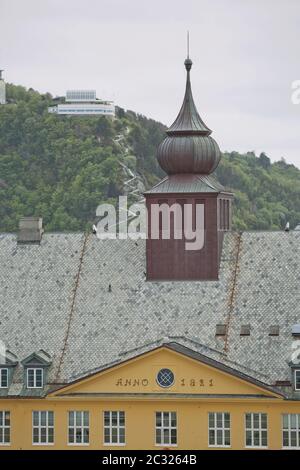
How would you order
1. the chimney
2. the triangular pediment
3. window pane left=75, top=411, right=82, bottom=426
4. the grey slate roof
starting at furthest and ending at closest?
1. the chimney
2. the grey slate roof
3. window pane left=75, top=411, right=82, bottom=426
4. the triangular pediment

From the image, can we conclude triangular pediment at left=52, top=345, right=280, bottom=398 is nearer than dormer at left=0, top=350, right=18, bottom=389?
Yes

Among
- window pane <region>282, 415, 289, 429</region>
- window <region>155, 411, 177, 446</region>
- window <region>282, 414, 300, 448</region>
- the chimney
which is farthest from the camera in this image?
the chimney

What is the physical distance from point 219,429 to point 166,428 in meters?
2.72

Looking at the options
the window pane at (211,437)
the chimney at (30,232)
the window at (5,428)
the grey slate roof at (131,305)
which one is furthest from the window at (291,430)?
the chimney at (30,232)

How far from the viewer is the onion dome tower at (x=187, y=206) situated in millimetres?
108625

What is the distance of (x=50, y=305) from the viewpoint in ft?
359

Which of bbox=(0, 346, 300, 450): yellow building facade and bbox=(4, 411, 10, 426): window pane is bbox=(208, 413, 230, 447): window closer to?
bbox=(0, 346, 300, 450): yellow building facade

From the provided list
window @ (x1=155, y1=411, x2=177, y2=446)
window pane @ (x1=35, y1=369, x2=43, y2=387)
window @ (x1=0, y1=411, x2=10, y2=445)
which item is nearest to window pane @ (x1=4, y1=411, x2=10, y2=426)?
window @ (x1=0, y1=411, x2=10, y2=445)

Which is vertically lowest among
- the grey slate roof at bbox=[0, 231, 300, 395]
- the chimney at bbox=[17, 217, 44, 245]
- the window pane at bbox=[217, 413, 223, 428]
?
the window pane at bbox=[217, 413, 223, 428]

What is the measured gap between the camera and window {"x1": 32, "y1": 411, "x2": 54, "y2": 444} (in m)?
105

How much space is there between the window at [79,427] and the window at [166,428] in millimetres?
3600

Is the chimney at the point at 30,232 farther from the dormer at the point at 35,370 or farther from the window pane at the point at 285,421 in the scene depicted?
the window pane at the point at 285,421

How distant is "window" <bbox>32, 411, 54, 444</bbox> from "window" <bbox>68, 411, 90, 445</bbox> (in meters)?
0.99
